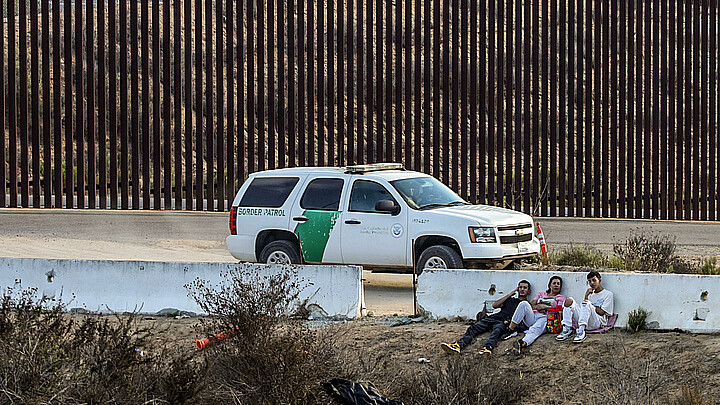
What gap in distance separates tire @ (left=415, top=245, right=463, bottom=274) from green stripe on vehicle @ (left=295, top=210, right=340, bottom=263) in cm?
137

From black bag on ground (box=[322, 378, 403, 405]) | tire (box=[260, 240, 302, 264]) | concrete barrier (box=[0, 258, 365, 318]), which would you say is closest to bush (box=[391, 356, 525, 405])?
black bag on ground (box=[322, 378, 403, 405])

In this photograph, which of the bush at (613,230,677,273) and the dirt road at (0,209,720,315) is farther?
A: the dirt road at (0,209,720,315)

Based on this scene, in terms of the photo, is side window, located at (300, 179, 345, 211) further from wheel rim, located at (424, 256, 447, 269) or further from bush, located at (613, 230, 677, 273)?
bush, located at (613, 230, 677, 273)

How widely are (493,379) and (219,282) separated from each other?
400 cm

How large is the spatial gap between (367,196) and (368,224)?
1.46 ft

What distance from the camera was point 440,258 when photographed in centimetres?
1295

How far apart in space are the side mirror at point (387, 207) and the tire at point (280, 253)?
1.35m

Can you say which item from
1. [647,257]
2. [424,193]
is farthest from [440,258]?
[647,257]

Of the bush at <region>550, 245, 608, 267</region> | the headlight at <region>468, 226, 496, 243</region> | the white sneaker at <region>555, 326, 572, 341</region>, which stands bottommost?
the white sneaker at <region>555, 326, 572, 341</region>

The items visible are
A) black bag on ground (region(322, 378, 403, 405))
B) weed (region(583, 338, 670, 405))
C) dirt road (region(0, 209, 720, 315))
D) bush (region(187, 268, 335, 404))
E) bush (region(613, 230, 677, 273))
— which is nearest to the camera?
weed (region(583, 338, 670, 405))

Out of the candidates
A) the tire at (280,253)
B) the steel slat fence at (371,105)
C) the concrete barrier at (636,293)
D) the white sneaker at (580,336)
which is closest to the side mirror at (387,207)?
the tire at (280,253)

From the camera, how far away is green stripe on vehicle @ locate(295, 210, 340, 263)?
1350 cm

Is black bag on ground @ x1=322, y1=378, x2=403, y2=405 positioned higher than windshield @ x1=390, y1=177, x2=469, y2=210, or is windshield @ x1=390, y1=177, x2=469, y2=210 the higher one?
windshield @ x1=390, y1=177, x2=469, y2=210

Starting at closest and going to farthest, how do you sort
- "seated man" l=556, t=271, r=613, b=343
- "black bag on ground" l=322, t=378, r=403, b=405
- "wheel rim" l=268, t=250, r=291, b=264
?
"black bag on ground" l=322, t=378, r=403, b=405 < "seated man" l=556, t=271, r=613, b=343 < "wheel rim" l=268, t=250, r=291, b=264
